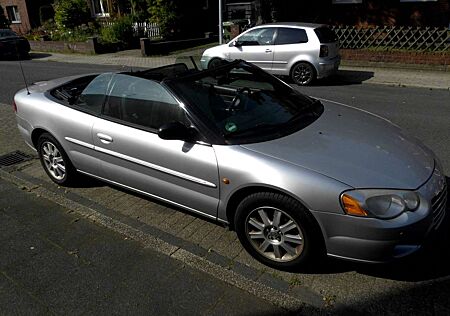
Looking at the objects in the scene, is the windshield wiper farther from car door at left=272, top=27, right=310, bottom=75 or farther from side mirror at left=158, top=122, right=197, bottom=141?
car door at left=272, top=27, right=310, bottom=75

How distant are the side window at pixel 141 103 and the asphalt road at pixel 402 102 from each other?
330 cm

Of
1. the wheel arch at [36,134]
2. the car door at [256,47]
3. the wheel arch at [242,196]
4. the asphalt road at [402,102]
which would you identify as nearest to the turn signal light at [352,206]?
the wheel arch at [242,196]

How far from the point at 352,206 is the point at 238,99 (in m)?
1.50

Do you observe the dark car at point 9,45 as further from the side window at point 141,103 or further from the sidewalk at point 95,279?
the sidewalk at point 95,279

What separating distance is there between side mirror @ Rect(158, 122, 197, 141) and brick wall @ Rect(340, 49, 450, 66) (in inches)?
422

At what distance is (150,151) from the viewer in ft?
10.8

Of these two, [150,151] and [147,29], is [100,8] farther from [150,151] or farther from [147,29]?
[150,151]

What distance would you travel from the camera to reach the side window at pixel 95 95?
3812mm

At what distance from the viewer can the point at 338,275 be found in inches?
109

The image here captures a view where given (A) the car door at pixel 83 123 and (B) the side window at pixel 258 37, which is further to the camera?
(B) the side window at pixel 258 37

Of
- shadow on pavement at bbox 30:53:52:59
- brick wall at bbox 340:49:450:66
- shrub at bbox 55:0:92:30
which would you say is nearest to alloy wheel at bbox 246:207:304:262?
brick wall at bbox 340:49:450:66

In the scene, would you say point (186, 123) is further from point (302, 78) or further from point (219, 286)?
point (302, 78)

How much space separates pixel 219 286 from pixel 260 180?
84cm

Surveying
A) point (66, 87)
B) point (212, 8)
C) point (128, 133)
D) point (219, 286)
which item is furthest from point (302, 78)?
point (212, 8)
